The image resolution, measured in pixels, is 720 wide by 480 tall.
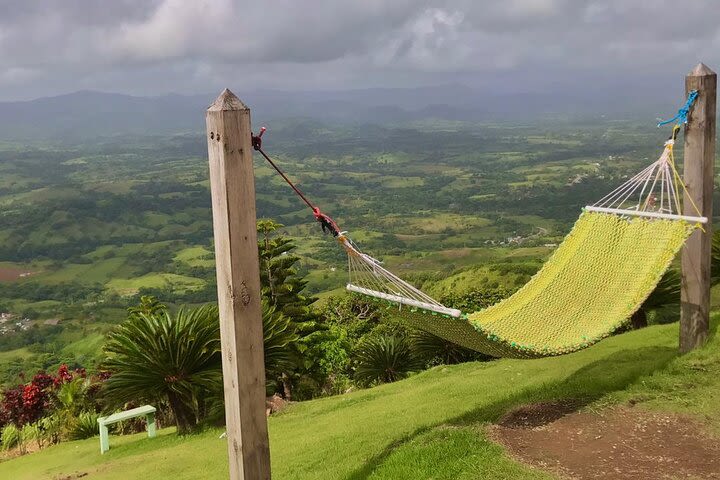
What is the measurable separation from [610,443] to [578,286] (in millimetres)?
1424

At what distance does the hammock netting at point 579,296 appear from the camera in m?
4.01

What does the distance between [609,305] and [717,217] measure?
62.0 m

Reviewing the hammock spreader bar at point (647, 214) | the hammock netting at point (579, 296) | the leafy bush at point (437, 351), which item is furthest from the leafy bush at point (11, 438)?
the hammock spreader bar at point (647, 214)

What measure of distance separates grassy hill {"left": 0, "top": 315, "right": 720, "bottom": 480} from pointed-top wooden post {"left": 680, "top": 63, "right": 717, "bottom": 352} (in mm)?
226

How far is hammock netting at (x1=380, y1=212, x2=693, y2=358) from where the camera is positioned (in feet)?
13.1

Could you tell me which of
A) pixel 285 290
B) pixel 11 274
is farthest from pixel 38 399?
pixel 11 274

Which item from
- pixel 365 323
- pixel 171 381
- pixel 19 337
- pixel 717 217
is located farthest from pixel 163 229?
pixel 171 381

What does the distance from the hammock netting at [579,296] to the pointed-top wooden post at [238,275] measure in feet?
3.81

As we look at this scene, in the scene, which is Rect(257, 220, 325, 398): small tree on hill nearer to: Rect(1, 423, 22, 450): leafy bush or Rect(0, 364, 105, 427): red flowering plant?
Rect(0, 364, 105, 427): red flowering plant

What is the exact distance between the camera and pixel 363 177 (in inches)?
5369

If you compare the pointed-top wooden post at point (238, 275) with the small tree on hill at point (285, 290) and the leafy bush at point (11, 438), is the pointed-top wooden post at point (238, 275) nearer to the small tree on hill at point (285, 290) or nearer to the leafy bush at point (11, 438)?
the leafy bush at point (11, 438)

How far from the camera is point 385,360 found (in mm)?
10102

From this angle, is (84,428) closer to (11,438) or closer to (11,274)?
(11,438)

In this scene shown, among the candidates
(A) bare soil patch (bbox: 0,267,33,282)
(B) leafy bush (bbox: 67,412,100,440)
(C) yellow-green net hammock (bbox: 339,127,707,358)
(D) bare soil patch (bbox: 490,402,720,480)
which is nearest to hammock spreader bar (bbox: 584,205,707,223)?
(C) yellow-green net hammock (bbox: 339,127,707,358)
